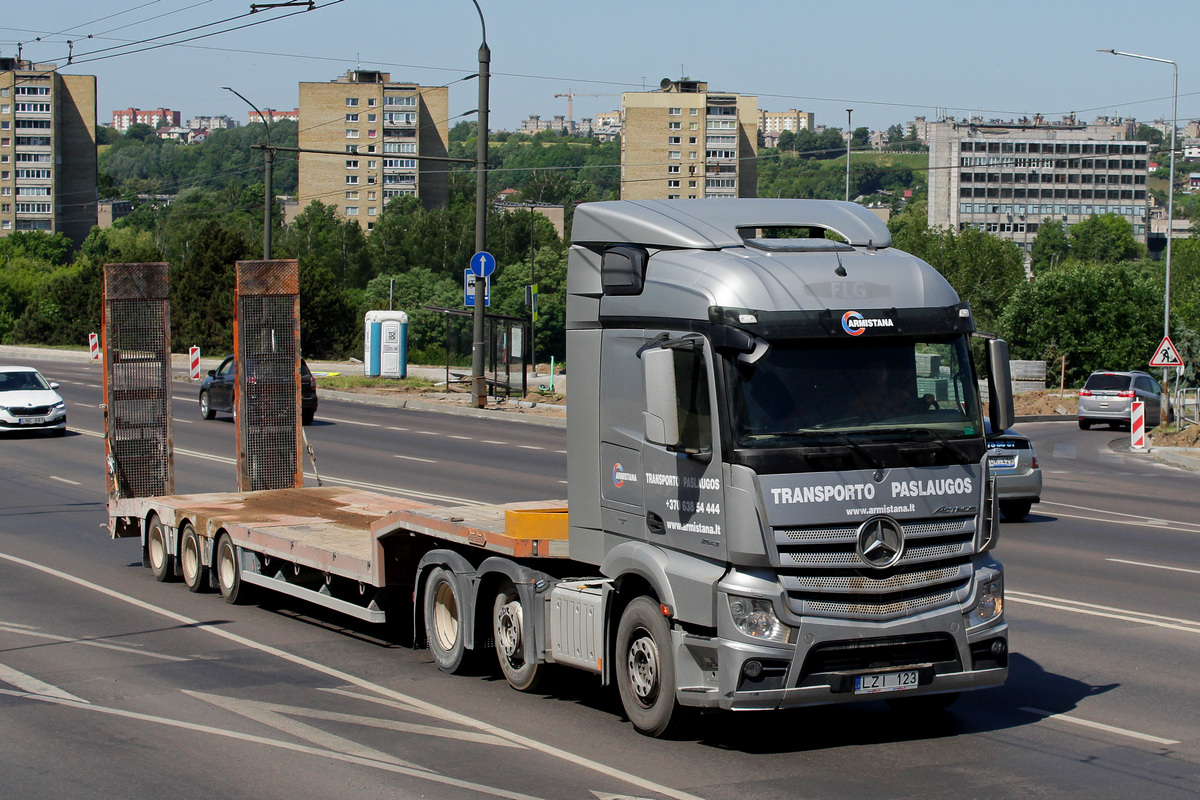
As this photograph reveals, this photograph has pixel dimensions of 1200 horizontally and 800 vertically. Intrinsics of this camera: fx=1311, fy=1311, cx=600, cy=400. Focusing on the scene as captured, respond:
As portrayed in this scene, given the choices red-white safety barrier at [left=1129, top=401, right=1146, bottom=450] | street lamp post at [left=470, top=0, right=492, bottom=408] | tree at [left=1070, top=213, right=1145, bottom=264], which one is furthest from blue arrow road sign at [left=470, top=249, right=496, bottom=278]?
tree at [left=1070, top=213, right=1145, bottom=264]

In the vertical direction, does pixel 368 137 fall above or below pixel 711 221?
above

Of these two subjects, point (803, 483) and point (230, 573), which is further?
point (230, 573)

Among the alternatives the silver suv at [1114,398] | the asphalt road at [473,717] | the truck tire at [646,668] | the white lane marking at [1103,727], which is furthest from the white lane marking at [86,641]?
the silver suv at [1114,398]

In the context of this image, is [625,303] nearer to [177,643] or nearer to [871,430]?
[871,430]

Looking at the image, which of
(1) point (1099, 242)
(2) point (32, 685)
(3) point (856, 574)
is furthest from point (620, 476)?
(1) point (1099, 242)

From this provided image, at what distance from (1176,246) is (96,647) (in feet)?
530

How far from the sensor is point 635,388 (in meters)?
7.68

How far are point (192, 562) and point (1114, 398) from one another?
3244 centimetres

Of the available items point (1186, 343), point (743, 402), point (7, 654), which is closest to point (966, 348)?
point (743, 402)

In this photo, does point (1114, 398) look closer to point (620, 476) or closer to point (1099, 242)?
point (620, 476)

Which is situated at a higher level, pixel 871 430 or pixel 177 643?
pixel 871 430

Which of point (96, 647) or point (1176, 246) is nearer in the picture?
point (96, 647)

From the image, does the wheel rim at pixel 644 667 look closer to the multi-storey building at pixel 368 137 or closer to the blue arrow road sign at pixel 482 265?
the blue arrow road sign at pixel 482 265

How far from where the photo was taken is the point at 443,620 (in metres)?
9.19
